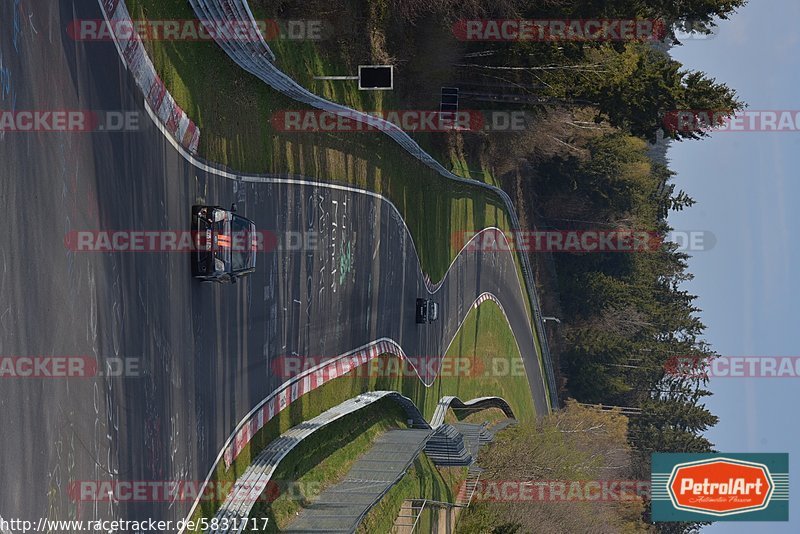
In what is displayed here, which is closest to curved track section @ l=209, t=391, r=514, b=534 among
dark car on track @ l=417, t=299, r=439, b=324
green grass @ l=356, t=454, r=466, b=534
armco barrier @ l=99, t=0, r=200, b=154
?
green grass @ l=356, t=454, r=466, b=534

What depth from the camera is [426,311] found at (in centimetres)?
4731

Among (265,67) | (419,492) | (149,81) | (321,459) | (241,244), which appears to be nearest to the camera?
(149,81)

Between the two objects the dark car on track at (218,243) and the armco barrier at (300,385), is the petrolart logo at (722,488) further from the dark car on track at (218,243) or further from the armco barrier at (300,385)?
the dark car on track at (218,243)

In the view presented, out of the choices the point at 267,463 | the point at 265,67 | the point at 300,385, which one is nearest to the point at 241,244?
the point at 265,67

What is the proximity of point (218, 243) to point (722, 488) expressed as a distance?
2279cm

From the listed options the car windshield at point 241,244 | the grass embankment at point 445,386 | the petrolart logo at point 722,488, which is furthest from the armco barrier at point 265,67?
the petrolart logo at point 722,488

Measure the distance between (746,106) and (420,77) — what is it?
16.4 metres

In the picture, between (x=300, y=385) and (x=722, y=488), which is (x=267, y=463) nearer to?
(x=300, y=385)

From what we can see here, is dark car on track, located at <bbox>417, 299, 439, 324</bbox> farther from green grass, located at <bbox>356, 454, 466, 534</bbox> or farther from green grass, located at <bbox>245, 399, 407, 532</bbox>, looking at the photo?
green grass, located at <bbox>245, 399, 407, 532</bbox>

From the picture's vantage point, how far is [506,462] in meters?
45.3

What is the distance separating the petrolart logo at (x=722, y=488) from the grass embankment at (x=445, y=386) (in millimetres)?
10811

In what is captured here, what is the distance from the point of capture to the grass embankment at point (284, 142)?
2448 cm

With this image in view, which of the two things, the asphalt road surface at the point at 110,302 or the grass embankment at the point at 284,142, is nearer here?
the asphalt road surface at the point at 110,302

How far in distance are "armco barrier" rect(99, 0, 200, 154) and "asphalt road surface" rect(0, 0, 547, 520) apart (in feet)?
1.62
